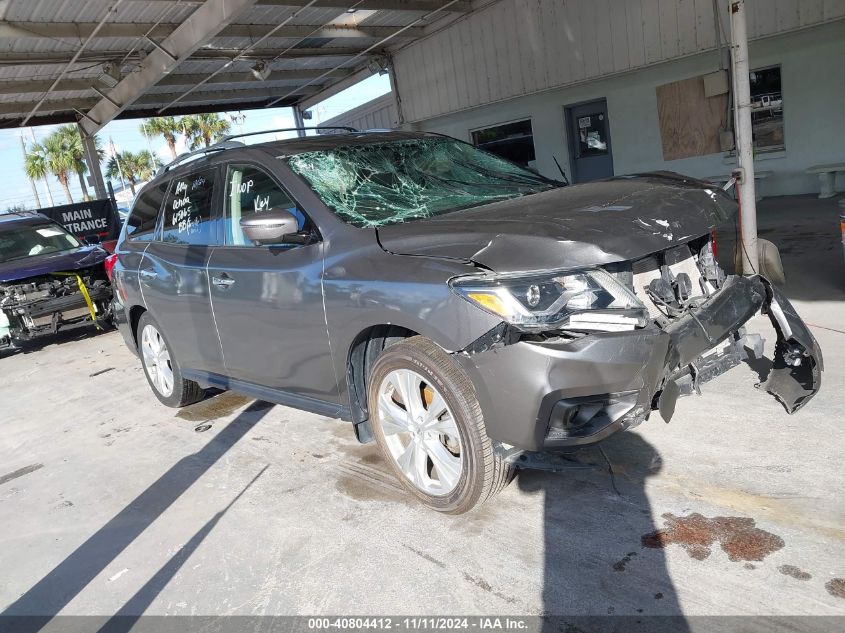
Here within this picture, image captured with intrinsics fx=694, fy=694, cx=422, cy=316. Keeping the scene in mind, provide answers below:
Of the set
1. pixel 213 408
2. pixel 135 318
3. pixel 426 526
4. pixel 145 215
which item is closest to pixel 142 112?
pixel 135 318

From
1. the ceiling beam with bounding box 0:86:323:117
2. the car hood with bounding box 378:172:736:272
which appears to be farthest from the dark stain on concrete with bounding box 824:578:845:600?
the ceiling beam with bounding box 0:86:323:117

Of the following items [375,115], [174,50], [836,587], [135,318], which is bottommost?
[836,587]

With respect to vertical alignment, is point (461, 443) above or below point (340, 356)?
below

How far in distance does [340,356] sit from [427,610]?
134 centimetres

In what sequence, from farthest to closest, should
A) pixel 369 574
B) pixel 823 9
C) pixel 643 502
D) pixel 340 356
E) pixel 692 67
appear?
pixel 692 67
pixel 823 9
pixel 340 356
pixel 643 502
pixel 369 574

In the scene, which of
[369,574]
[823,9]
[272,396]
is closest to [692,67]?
[823,9]

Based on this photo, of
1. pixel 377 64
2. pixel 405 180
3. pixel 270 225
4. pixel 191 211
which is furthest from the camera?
pixel 377 64

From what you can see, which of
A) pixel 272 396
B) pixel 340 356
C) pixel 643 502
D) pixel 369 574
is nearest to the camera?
pixel 369 574

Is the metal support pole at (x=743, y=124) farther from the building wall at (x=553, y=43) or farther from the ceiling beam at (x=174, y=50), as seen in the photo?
the ceiling beam at (x=174, y=50)

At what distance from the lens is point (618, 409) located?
2.77 m

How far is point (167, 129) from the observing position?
52.2 m

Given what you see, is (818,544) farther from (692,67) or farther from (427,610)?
(692,67)

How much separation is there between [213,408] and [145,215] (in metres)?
1.60

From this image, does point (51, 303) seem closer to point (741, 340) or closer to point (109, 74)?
point (109, 74)
